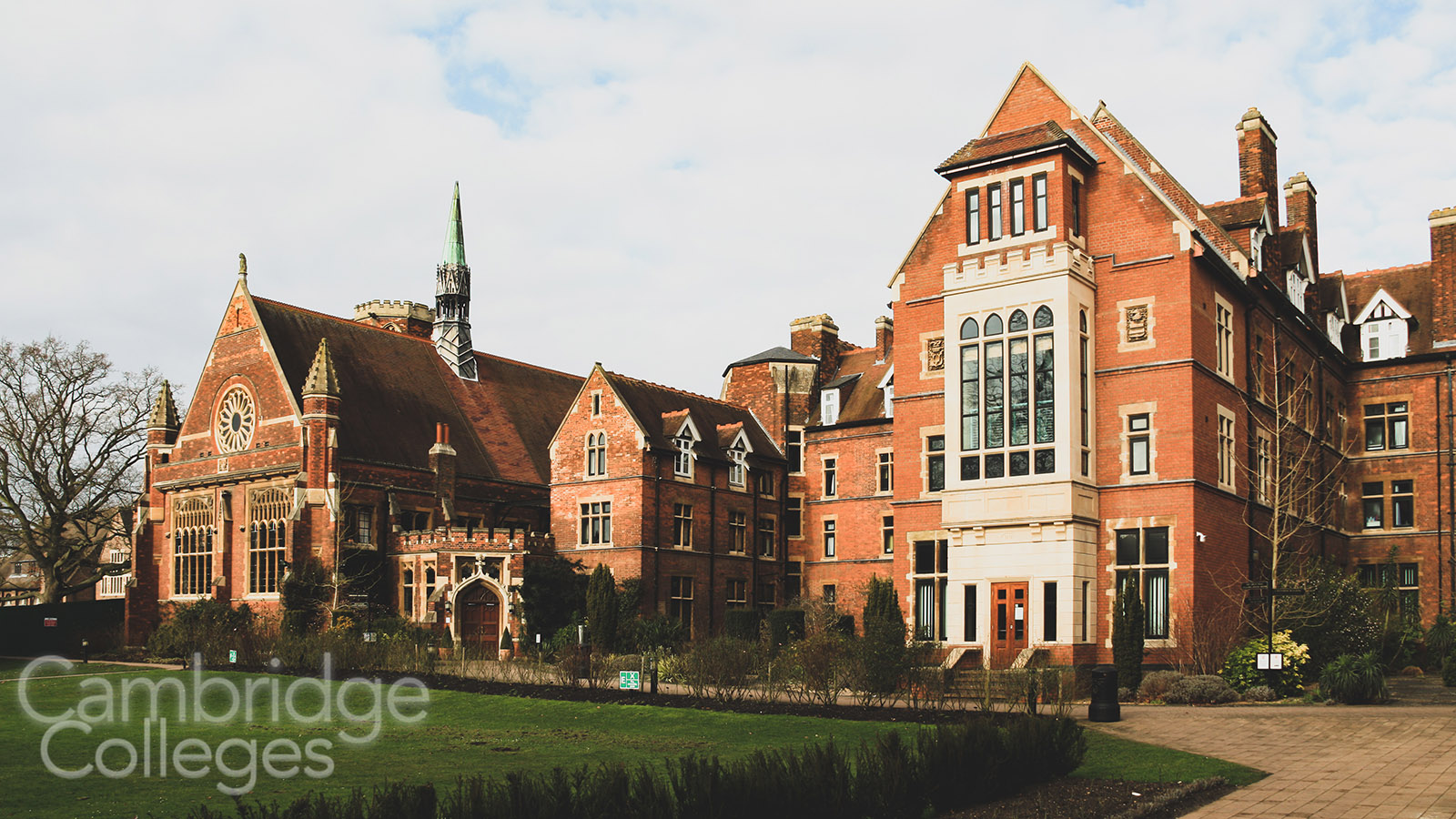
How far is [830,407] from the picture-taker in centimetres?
4997

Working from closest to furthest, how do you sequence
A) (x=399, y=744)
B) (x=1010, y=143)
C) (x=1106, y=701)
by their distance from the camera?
(x=399, y=744) < (x=1106, y=701) < (x=1010, y=143)

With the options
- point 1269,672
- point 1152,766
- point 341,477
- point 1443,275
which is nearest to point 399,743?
point 1152,766

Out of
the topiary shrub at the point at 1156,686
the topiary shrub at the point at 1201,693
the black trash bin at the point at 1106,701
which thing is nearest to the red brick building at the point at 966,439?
the topiary shrub at the point at 1156,686

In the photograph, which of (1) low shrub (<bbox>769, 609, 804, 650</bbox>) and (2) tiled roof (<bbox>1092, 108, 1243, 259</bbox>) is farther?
(1) low shrub (<bbox>769, 609, 804, 650</bbox>)

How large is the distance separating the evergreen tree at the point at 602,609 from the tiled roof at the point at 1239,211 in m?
21.5

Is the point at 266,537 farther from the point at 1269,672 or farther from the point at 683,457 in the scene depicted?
the point at 1269,672

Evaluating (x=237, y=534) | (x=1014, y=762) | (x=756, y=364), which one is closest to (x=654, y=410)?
(x=756, y=364)

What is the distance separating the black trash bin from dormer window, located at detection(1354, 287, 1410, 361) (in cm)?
2626

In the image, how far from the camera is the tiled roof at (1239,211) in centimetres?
3612

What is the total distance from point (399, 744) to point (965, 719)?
8.76 metres

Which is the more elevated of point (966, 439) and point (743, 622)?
point (966, 439)

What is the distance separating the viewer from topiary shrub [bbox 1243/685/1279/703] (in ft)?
83.6

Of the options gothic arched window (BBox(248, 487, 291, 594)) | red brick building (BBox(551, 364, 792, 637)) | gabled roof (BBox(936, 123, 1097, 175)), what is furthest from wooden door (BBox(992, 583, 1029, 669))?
gothic arched window (BBox(248, 487, 291, 594))

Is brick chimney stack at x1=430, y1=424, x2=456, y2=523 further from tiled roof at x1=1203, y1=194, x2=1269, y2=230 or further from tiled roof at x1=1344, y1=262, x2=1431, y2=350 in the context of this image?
tiled roof at x1=1344, y1=262, x2=1431, y2=350
